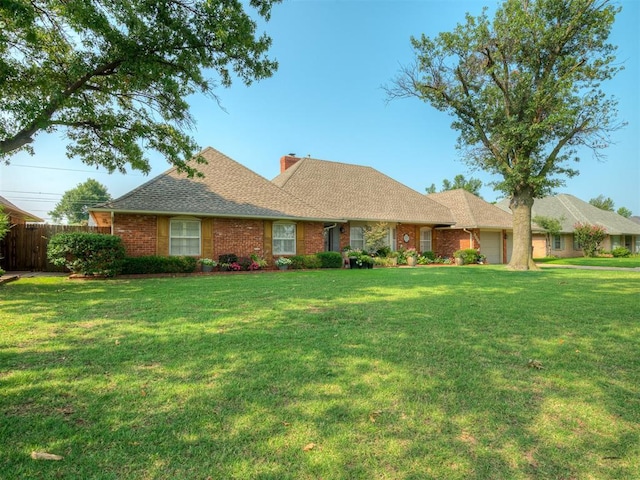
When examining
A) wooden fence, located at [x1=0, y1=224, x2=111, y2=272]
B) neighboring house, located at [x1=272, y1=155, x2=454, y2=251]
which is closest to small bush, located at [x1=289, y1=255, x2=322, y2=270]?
neighboring house, located at [x1=272, y1=155, x2=454, y2=251]

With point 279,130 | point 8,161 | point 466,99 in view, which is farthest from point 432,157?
point 8,161

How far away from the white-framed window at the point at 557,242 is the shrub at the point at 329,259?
2500 cm

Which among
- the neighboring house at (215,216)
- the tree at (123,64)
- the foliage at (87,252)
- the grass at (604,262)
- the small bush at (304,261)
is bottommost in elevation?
the grass at (604,262)

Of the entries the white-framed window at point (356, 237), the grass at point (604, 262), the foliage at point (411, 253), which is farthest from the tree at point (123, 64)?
the grass at point (604, 262)

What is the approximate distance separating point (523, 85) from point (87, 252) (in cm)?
1924

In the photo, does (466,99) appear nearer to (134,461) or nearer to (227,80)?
(227,80)

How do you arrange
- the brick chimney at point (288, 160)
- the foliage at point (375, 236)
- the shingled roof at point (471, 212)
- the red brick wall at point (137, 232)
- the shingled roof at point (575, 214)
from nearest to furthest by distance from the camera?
the red brick wall at point (137, 232)
the foliage at point (375, 236)
the shingled roof at point (471, 212)
the brick chimney at point (288, 160)
the shingled roof at point (575, 214)

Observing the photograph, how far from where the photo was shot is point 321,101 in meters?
20.1

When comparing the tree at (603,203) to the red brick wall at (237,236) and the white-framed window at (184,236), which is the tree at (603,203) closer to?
the red brick wall at (237,236)

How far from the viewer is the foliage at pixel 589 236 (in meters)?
30.9

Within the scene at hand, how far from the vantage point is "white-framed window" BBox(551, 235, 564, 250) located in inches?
1243

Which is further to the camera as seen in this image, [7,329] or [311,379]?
[7,329]

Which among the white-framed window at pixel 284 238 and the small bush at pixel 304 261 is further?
the white-framed window at pixel 284 238

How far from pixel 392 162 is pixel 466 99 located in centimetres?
1524
